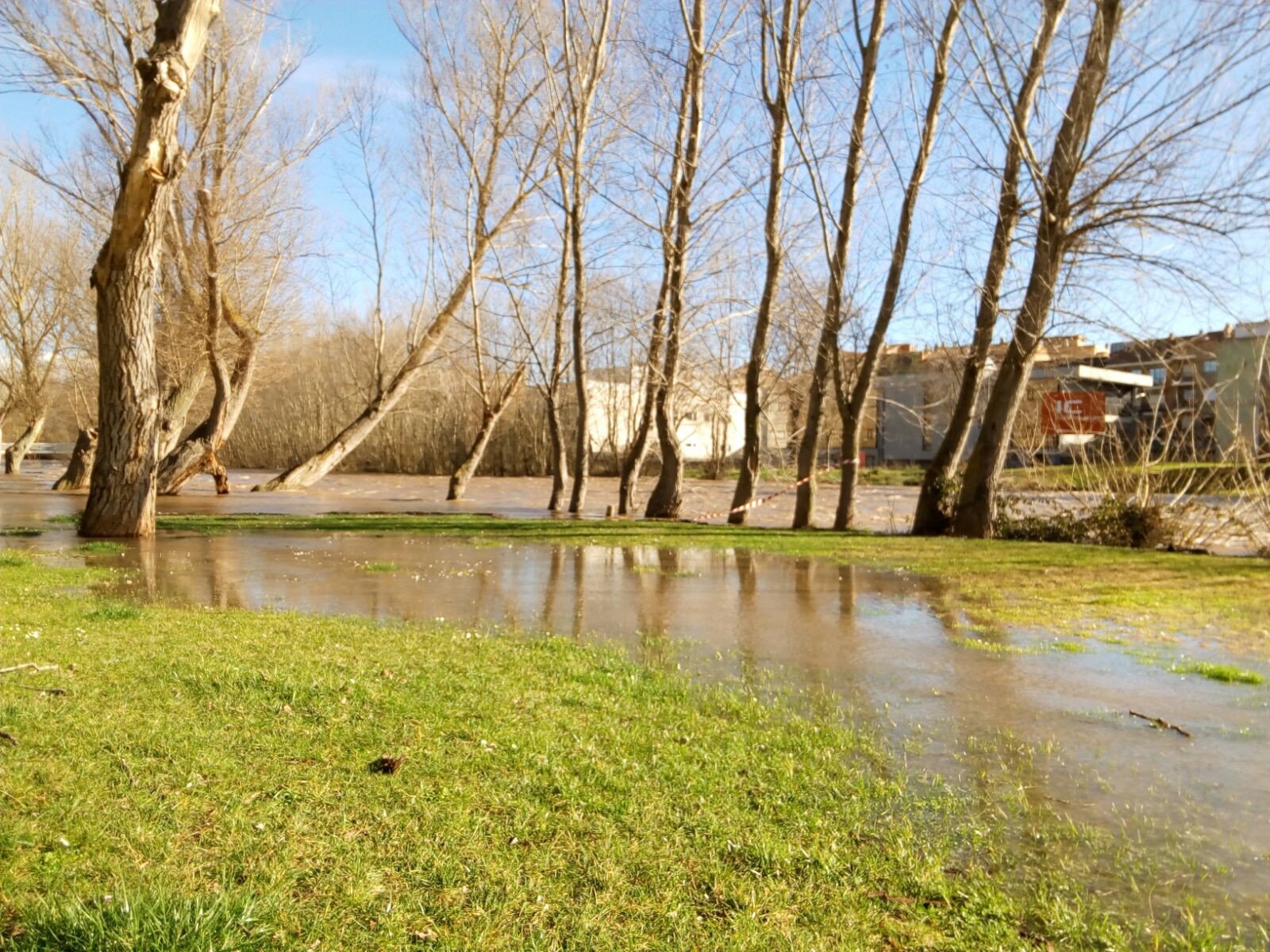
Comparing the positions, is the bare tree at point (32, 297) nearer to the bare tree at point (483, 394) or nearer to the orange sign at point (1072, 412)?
the bare tree at point (483, 394)

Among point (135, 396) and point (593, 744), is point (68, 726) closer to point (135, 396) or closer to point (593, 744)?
point (593, 744)

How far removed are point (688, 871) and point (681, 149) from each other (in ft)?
56.9

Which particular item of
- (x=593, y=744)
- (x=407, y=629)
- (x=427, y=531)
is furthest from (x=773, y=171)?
(x=593, y=744)

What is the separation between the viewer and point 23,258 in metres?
33.5

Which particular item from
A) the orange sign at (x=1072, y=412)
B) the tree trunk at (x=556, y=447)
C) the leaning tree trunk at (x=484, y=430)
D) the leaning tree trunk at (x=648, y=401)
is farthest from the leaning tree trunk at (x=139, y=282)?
the orange sign at (x=1072, y=412)

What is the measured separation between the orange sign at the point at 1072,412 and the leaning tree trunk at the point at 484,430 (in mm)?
12537

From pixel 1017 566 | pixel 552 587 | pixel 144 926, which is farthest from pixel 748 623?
pixel 144 926

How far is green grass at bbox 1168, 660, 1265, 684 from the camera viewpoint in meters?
6.73

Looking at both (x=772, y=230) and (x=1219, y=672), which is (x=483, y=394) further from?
(x=1219, y=672)

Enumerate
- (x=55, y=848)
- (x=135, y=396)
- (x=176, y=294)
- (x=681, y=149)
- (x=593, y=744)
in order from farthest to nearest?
(x=176, y=294) < (x=681, y=149) < (x=135, y=396) < (x=593, y=744) < (x=55, y=848)

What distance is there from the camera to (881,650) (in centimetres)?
750

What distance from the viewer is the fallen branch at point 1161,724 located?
5484 millimetres

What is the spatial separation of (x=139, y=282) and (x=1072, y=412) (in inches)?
650

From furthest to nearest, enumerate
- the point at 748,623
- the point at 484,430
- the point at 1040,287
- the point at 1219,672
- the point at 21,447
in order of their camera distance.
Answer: the point at 21,447 → the point at 484,430 → the point at 1040,287 → the point at 748,623 → the point at 1219,672
